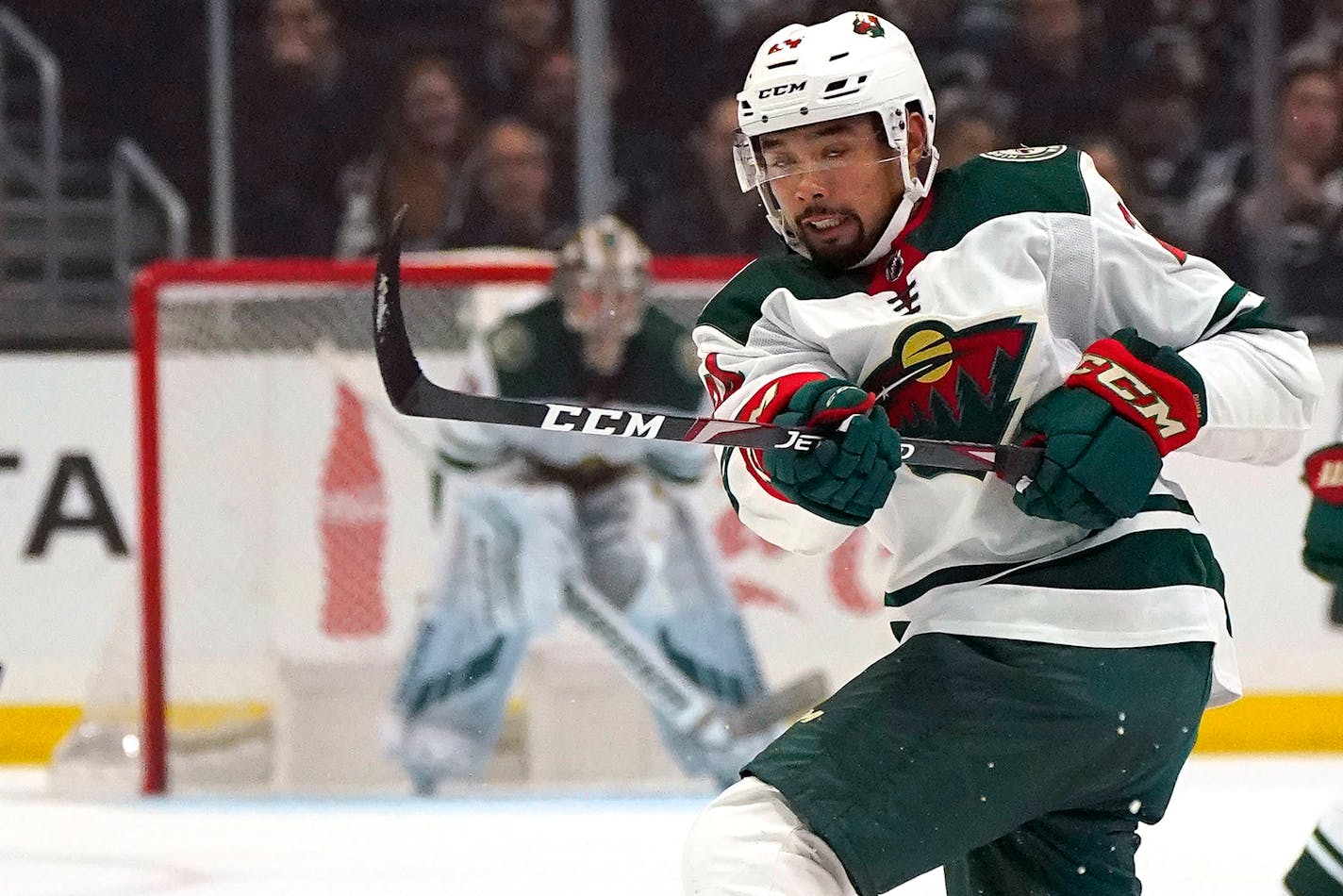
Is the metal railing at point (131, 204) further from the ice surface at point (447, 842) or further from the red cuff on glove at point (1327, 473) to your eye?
the red cuff on glove at point (1327, 473)

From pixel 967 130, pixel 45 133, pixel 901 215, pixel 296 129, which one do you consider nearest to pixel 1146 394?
pixel 901 215

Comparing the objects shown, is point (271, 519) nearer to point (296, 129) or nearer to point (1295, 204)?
point (296, 129)

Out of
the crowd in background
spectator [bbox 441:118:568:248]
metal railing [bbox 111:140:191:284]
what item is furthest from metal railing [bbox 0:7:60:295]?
spectator [bbox 441:118:568:248]

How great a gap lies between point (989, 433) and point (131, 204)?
148 inches

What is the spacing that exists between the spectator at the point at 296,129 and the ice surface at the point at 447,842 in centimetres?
151

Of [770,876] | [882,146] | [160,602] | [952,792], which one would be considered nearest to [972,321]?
[882,146]

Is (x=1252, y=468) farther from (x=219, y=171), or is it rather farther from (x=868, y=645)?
(x=219, y=171)

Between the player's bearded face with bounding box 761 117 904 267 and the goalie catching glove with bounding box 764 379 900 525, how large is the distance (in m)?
0.17

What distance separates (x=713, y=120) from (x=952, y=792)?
3775 mm

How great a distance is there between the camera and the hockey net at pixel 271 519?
405cm

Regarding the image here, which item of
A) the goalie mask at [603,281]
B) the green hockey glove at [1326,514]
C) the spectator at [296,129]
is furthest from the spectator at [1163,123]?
the green hockey glove at [1326,514]

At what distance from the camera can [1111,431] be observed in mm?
1639

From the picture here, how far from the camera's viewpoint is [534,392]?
403 centimetres

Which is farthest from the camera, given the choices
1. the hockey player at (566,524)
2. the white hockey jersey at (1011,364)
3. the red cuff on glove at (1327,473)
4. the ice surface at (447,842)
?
the hockey player at (566,524)
